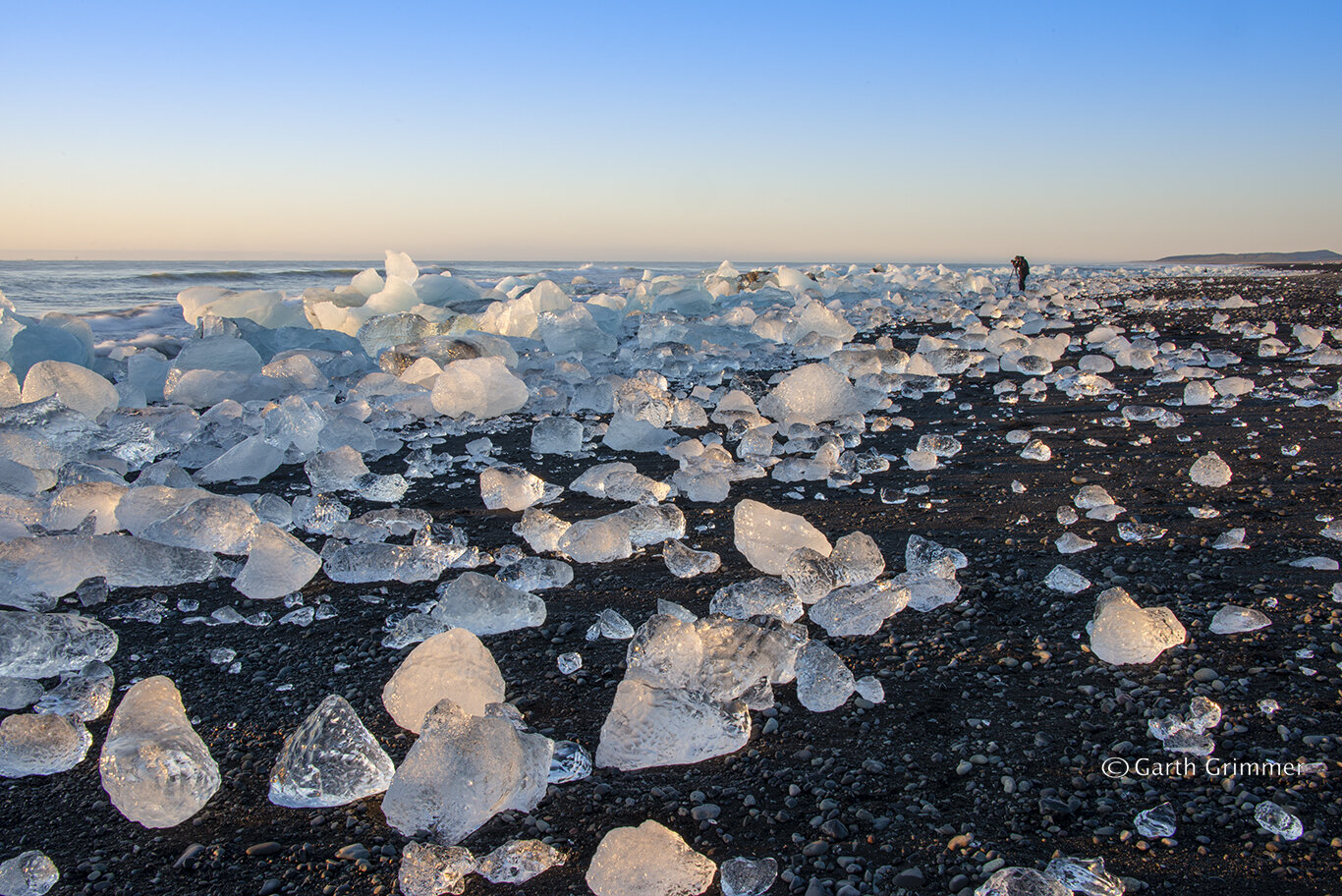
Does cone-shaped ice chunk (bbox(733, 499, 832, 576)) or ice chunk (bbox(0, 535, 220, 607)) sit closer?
ice chunk (bbox(0, 535, 220, 607))

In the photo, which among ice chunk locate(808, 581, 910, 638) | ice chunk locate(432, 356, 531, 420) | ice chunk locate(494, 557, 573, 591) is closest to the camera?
ice chunk locate(808, 581, 910, 638)

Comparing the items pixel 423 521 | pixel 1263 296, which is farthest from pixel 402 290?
pixel 1263 296

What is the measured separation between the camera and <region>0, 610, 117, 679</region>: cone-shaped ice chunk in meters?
1.39

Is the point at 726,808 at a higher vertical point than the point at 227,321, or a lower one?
lower

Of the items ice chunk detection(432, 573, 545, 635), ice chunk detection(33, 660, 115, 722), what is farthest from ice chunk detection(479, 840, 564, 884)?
ice chunk detection(33, 660, 115, 722)

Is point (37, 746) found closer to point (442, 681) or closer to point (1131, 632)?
point (442, 681)

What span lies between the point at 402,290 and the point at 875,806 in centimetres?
615

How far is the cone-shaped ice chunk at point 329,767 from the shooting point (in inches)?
43.3

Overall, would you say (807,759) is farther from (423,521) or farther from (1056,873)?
(423,521)

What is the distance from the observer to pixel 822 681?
1.33 metres

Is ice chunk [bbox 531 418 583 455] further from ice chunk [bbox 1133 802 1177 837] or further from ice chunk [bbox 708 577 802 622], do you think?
ice chunk [bbox 1133 802 1177 837]

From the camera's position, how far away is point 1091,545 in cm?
188

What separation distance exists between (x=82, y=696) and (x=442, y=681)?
65 cm

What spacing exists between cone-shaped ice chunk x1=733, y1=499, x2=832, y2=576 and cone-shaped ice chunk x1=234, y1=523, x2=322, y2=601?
103 cm
